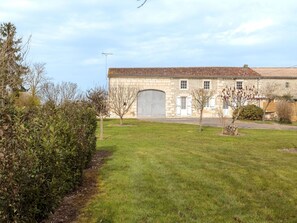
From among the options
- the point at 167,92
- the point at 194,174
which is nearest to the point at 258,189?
the point at 194,174

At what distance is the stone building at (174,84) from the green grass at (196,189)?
2865 centimetres

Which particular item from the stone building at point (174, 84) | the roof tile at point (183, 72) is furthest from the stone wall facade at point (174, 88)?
the roof tile at point (183, 72)

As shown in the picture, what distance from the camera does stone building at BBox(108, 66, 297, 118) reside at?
1558 inches

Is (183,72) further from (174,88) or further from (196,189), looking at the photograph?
(196,189)

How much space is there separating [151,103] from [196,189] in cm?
3331

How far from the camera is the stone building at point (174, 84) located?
130ft

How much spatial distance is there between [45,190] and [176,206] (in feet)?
7.14

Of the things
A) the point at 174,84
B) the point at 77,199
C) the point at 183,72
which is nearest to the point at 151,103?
the point at 174,84

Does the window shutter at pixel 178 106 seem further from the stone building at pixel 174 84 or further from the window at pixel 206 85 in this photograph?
the window at pixel 206 85

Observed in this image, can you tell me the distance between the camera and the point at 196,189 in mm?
6461

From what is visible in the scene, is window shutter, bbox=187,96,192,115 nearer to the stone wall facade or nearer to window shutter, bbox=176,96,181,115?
the stone wall facade

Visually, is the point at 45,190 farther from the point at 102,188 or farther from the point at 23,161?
the point at 102,188

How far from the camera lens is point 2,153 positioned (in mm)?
3361

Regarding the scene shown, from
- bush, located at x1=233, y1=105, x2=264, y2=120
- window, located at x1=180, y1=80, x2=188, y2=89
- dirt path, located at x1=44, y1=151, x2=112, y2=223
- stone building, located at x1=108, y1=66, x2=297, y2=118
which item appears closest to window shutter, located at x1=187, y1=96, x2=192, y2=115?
stone building, located at x1=108, y1=66, x2=297, y2=118
